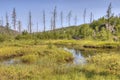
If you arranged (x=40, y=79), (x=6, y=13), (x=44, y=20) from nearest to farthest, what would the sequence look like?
(x=40, y=79) → (x=6, y=13) → (x=44, y=20)

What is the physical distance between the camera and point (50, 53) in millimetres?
28094

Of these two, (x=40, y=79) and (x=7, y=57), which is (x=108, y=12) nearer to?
(x=7, y=57)

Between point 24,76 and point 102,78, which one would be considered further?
point 24,76

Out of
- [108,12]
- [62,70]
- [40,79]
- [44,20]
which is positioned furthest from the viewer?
[44,20]

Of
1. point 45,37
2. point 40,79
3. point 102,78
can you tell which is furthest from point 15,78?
point 45,37

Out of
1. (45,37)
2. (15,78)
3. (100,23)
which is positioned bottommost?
(15,78)

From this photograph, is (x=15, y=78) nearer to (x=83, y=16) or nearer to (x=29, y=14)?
(x=29, y=14)

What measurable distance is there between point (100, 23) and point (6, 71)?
87.4 meters

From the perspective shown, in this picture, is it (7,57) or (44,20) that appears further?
(44,20)

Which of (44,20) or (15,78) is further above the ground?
(44,20)

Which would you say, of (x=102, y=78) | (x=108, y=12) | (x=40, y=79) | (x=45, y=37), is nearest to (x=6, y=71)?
(x=40, y=79)

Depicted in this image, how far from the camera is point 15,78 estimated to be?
12.1 metres

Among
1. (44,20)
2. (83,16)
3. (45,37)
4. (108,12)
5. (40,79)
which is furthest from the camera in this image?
(83,16)

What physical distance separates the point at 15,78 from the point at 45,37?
62.2 metres
